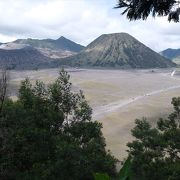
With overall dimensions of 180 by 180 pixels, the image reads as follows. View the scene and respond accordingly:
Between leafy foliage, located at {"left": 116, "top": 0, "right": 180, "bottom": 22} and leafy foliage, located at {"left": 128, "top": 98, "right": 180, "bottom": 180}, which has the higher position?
leafy foliage, located at {"left": 116, "top": 0, "right": 180, "bottom": 22}

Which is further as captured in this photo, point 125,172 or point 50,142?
point 50,142

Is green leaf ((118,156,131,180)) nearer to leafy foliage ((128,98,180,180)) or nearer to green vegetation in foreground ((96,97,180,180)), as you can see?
green vegetation in foreground ((96,97,180,180))

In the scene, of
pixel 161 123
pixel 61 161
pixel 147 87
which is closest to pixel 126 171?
pixel 61 161

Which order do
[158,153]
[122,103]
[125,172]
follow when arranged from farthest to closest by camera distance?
[122,103] < [158,153] < [125,172]

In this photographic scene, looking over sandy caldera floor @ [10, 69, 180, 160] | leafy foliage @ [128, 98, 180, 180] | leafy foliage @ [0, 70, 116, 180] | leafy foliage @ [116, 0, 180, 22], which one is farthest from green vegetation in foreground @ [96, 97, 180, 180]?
sandy caldera floor @ [10, 69, 180, 160]

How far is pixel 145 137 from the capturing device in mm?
35125

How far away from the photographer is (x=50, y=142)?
3253cm

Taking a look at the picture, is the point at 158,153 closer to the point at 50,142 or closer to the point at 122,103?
the point at 50,142

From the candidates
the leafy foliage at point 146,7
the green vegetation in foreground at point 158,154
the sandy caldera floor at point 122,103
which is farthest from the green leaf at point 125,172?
the sandy caldera floor at point 122,103

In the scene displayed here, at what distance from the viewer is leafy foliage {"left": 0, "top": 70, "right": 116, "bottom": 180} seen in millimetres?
29438

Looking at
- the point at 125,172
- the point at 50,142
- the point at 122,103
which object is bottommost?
the point at 122,103

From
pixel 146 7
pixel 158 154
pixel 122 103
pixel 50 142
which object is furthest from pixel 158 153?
Result: pixel 122 103

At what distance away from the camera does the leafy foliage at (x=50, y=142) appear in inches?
1159

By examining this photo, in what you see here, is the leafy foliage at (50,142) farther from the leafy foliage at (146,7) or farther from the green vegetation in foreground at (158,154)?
the leafy foliage at (146,7)
